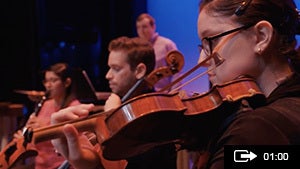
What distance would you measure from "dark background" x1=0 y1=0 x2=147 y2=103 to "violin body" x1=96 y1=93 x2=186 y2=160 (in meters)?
3.70

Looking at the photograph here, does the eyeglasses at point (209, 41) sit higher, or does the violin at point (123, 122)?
the eyeglasses at point (209, 41)

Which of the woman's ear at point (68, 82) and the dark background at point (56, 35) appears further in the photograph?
the dark background at point (56, 35)

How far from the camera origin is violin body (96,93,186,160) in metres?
0.98

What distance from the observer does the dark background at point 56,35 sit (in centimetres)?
470

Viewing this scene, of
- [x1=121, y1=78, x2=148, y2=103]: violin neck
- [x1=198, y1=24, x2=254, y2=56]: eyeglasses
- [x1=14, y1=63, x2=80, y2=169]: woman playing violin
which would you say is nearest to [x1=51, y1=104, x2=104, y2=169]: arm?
[x1=198, y1=24, x2=254, y2=56]: eyeglasses

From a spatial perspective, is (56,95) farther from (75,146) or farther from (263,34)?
(263,34)

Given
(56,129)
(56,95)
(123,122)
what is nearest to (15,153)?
(56,129)

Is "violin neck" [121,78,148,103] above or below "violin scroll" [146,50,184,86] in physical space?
below

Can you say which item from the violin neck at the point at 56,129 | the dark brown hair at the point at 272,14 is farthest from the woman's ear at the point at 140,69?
the dark brown hair at the point at 272,14

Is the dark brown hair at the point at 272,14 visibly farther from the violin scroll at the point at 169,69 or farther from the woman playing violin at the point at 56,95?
the woman playing violin at the point at 56,95

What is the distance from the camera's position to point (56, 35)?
4.86 meters

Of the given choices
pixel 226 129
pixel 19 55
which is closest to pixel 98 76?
pixel 19 55

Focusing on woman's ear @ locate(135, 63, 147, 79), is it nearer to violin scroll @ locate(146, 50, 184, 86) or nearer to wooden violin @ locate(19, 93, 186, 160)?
violin scroll @ locate(146, 50, 184, 86)

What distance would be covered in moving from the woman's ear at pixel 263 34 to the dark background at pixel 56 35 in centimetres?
381
